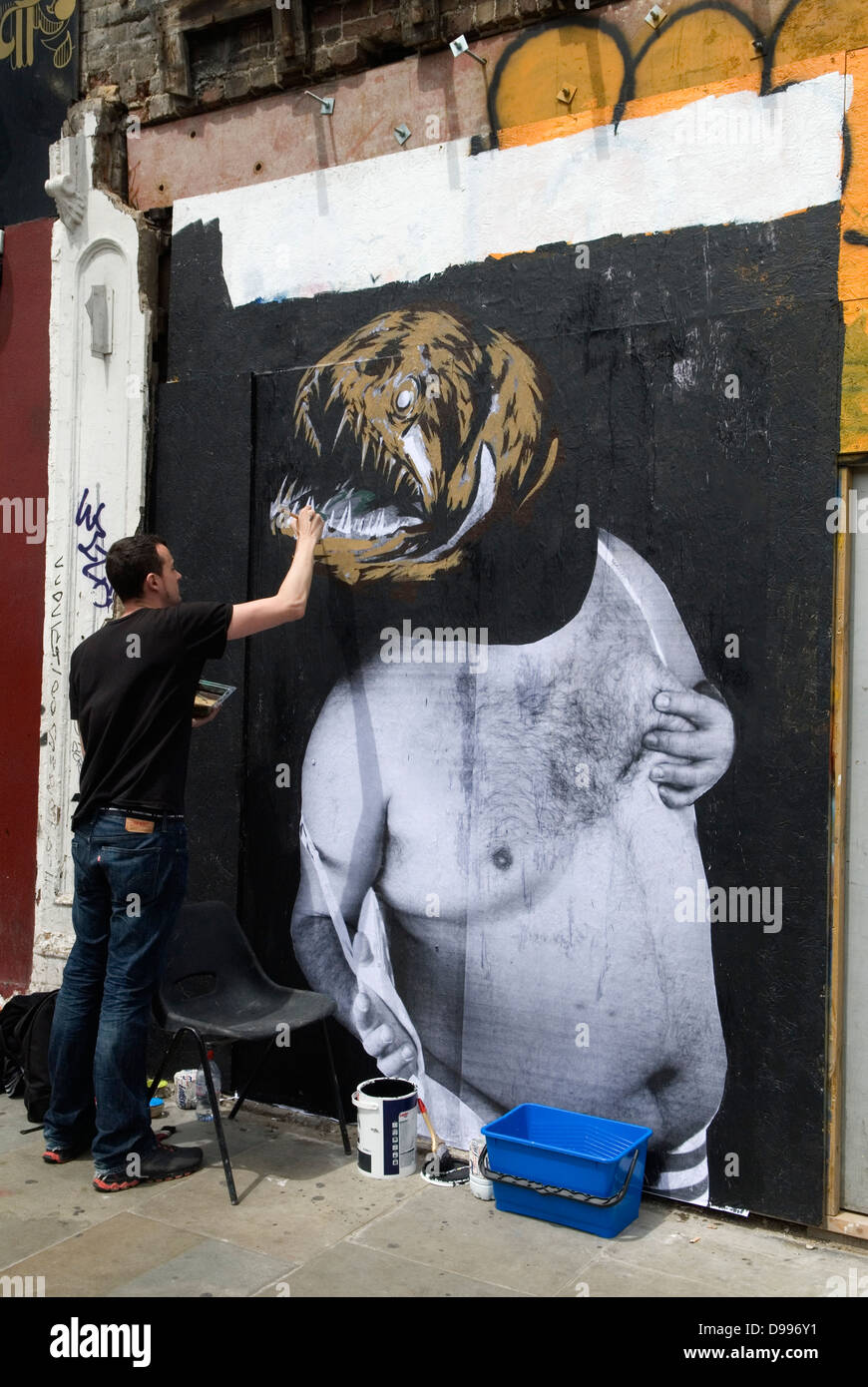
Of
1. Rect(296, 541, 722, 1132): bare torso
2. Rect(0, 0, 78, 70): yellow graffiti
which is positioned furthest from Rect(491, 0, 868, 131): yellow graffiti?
Rect(0, 0, 78, 70): yellow graffiti

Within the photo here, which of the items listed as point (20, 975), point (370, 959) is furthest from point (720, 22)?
point (20, 975)

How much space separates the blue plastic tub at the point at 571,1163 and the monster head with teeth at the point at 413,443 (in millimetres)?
1988

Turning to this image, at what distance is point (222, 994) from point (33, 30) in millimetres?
4752

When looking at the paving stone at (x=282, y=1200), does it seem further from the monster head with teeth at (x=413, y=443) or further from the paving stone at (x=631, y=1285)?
the monster head with teeth at (x=413, y=443)

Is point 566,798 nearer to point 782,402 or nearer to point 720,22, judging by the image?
point 782,402

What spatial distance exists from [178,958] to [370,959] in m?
0.73

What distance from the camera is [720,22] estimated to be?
4.05 meters

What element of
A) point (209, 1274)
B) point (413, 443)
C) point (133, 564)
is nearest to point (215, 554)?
point (133, 564)

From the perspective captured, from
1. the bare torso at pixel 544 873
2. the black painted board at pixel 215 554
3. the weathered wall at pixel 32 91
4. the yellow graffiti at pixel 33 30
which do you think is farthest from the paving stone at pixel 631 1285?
the yellow graffiti at pixel 33 30

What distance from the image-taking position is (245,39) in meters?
5.25

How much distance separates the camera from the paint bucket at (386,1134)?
4.21 metres

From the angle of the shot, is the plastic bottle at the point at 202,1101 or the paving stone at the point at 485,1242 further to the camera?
the plastic bottle at the point at 202,1101

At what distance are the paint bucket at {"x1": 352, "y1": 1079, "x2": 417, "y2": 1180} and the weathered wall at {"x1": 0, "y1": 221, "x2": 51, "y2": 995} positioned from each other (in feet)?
7.51

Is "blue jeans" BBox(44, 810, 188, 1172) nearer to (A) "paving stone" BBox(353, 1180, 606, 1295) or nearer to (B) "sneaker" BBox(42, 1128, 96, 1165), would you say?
(B) "sneaker" BBox(42, 1128, 96, 1165)
